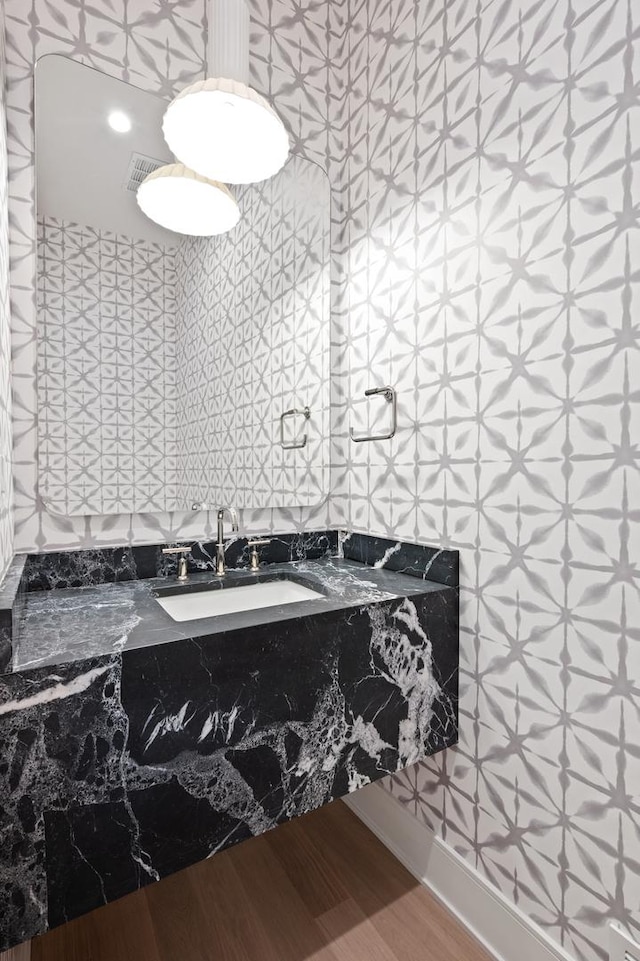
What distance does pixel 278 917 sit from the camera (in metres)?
1.34

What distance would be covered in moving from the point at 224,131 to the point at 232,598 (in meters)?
1.35

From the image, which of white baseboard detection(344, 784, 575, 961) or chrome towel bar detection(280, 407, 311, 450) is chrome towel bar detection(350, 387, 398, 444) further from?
white baseboard detection(344, 784, 575, 961)

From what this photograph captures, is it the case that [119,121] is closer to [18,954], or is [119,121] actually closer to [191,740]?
[191,740]

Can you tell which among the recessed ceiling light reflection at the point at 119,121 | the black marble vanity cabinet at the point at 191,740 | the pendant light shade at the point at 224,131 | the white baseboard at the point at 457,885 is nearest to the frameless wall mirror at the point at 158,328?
the recessed ceiling light reflection at the point at 119,121

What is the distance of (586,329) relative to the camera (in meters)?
1.01

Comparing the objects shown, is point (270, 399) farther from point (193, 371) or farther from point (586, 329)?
point (586, 329)

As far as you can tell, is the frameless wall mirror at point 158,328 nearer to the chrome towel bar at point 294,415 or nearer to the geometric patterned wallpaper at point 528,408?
the chrome towel bar at point 294,415

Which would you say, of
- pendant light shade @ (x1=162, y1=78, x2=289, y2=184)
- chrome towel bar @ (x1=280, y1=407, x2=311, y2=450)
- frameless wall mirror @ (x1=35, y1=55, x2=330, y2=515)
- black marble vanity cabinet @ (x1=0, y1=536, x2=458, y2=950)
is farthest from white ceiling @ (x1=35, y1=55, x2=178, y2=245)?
black marble vanity cabinet @ (x1=0, y1=536, x2=458, y2=950)

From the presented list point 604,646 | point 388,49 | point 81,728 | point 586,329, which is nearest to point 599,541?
point 604,646

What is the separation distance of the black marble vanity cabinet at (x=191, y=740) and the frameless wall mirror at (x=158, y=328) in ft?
2.14

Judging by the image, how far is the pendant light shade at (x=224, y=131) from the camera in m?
1.26

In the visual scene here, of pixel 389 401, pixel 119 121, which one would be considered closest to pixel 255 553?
pixel 389 401

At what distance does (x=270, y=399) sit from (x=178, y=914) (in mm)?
1604

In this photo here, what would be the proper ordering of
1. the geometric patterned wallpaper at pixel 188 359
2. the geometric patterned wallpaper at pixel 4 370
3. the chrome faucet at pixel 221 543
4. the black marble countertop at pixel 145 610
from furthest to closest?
1. the chrome faucet at pixel 221 543
2. the geometric patterned wallpaper at pixel 188 359
3. the geometric patterned wallpaper at pixel 4 370
4. the black marble countertop at pixel 145 610
